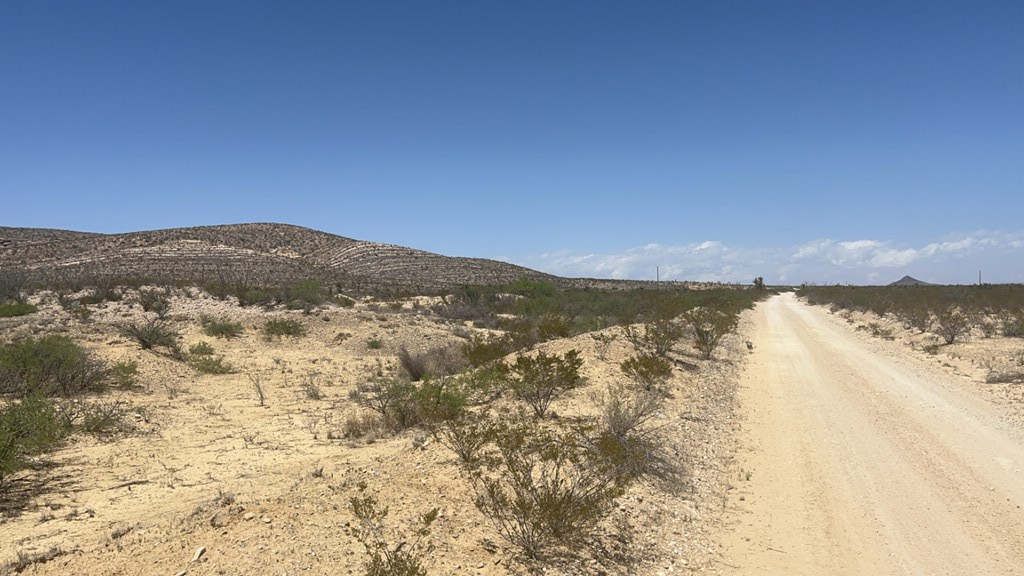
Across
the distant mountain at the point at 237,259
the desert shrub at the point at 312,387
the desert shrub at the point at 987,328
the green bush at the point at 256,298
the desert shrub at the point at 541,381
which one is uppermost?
the distant mountain at the point at 237,259

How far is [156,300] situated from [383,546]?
1326 inches

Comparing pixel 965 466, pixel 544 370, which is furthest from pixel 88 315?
pixel 965 466

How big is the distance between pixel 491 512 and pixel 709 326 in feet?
61.8

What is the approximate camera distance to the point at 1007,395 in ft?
43.5

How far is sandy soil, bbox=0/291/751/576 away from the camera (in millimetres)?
5320

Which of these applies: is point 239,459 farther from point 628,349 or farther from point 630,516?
point 628,349

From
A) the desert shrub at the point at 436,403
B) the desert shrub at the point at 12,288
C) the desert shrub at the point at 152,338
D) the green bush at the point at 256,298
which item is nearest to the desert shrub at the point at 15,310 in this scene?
the desert shrub at the point at 12,288

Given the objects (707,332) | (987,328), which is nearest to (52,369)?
(707,332)

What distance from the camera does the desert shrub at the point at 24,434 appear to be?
745cm

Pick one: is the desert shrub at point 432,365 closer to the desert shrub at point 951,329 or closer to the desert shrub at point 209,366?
the desert shrub at point 209,366

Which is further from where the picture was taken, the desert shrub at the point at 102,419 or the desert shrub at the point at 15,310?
the desert shrub at the point at 15,310

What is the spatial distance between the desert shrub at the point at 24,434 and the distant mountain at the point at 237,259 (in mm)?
36595

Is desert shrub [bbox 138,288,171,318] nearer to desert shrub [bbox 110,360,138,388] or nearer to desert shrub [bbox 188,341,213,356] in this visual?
desert shrub [bbox 188,341,213,356]

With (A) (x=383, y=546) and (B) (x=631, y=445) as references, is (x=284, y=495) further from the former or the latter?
(B) (x=631, y=445)
